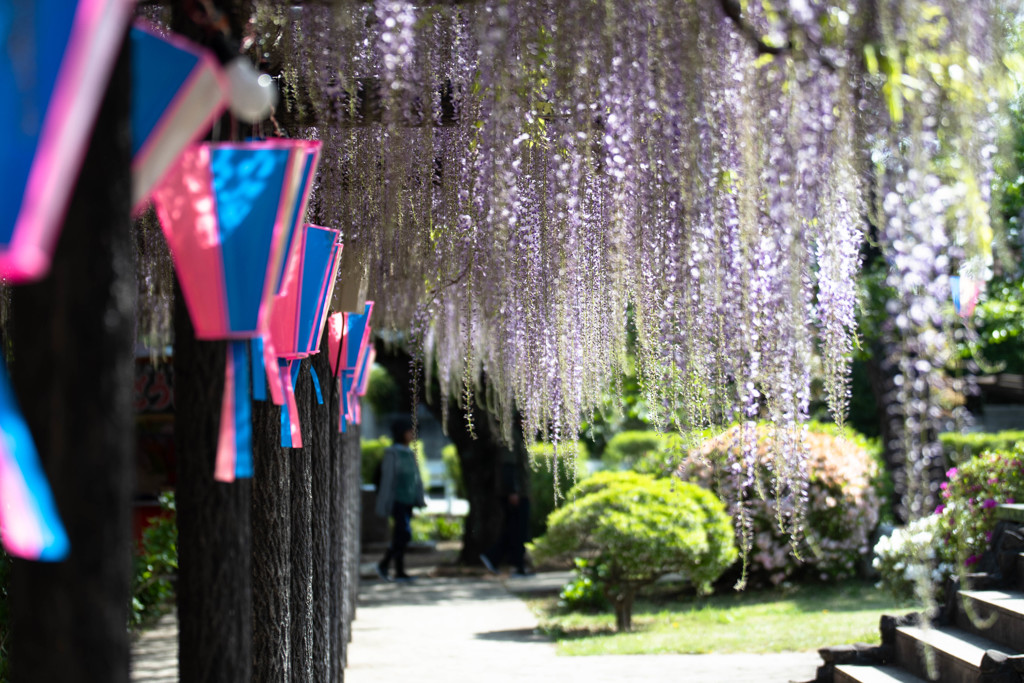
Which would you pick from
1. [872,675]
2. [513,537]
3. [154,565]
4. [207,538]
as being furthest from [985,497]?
[154,565]

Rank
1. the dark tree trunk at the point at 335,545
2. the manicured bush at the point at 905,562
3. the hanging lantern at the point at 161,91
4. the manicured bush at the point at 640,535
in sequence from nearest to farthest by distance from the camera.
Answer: the hanging lantern at the point at 161,91
the dark tree trunk at the point at 335,545
the manicured bush at the point at 905,562
the manicured bush at the point at 640,535

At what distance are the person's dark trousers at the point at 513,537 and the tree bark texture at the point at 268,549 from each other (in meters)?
9.26

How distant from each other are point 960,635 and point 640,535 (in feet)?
10.5

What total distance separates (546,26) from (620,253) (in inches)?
47.5

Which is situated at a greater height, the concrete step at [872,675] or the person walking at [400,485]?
the person walking at [400,485]

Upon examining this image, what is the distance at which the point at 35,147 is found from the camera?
1.51 meters

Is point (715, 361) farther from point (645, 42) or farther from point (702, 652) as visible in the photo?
point (702, 652)

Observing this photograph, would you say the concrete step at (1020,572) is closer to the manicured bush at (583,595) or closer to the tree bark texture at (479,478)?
the manicured bush at (583,595)

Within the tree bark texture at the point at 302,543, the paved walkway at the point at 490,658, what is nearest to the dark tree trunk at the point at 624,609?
the paved walkway at the point at 490,658

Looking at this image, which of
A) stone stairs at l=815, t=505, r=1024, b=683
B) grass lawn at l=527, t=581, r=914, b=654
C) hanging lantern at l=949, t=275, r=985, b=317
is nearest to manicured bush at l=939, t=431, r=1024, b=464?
grass lawn at l=527, t=581, r=914, b=654

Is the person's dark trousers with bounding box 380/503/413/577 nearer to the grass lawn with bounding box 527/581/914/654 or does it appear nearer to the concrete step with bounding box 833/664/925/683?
the grass lawn with bounding box 527/581/914/654

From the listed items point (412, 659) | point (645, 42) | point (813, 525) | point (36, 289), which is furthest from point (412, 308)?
point (36, 289)

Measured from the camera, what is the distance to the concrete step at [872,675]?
18.6ft

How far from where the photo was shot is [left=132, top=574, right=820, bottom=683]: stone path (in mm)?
6739
